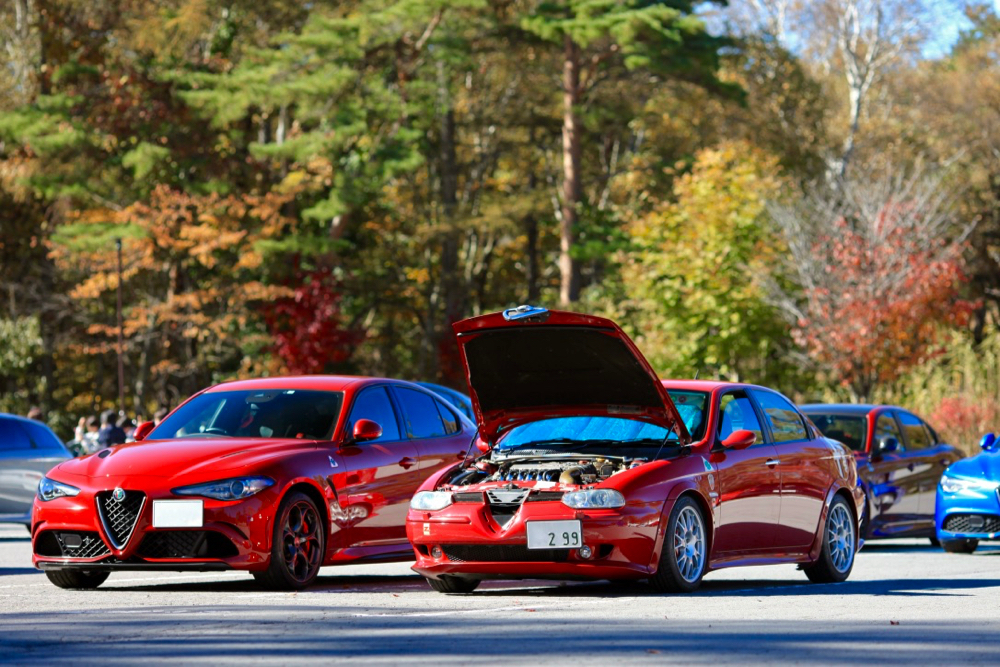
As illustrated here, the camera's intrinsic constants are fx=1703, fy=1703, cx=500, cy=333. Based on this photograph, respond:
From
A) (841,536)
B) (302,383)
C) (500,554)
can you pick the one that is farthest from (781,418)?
(302,383)

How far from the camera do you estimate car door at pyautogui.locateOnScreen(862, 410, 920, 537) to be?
692 inches

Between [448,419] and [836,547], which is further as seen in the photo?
[448,419]

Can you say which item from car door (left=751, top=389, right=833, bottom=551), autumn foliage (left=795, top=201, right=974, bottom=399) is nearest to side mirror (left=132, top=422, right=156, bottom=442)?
car door (left=751, top=389, right=833, bottom=551)

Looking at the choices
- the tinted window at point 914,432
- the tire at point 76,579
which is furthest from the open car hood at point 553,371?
the tinted window at point 914,432

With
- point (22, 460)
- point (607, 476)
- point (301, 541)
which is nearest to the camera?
point (607, 476)

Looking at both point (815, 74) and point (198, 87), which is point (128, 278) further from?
point (815, 74)

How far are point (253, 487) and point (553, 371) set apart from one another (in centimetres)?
216

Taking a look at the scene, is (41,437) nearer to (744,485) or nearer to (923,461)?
(923,461)

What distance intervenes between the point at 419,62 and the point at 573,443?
116ft

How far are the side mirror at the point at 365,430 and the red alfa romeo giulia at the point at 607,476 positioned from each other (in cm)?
86

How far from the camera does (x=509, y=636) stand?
27.9 feet

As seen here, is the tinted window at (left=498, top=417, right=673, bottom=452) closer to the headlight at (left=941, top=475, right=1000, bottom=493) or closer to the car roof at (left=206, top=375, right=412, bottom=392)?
the car roof at (left=206, top=375, right=412, bottom=392)

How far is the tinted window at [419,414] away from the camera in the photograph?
13.4m

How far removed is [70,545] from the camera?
37.3ft
